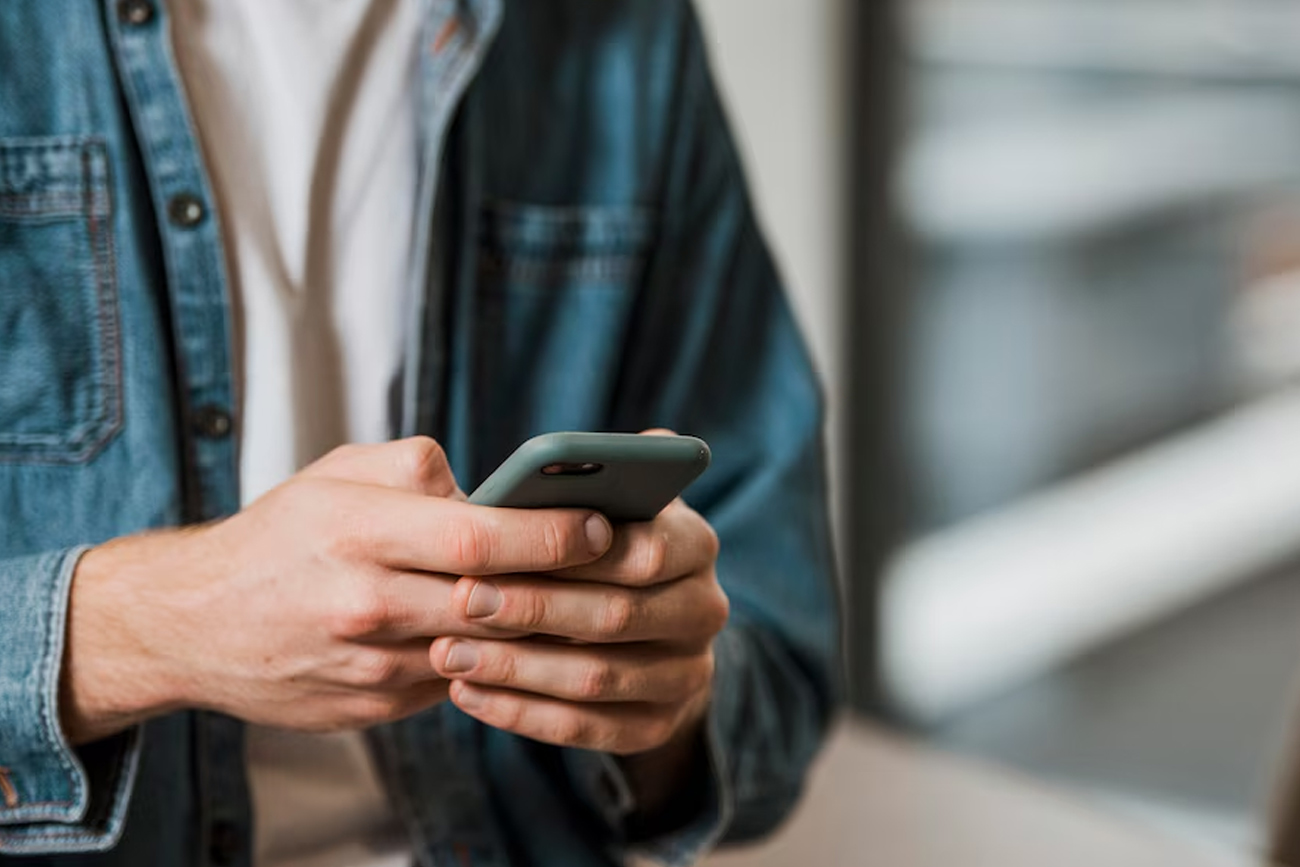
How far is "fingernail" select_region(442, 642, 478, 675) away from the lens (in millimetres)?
620

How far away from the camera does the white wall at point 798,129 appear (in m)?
1.92

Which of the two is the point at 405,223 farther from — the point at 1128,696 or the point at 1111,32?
the point at 1128,696

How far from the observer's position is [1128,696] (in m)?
2.13

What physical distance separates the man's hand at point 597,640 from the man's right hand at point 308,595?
0.01 metres

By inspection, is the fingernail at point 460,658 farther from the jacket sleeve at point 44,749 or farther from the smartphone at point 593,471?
the jacket sleeve at point 44,749

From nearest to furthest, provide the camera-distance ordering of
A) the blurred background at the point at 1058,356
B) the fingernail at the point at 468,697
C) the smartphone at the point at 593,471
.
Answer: the smartphone at the point at 593,471 < the fingernail at the point at 468,697 < the blurred background at the point at 1058,356

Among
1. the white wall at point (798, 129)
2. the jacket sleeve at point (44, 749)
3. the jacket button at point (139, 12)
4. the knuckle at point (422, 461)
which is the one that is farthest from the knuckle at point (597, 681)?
the white wall at point (798, 129)

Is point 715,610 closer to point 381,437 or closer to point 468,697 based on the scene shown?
point 468,697

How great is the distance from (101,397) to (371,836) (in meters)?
0.28

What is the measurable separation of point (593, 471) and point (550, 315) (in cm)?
36

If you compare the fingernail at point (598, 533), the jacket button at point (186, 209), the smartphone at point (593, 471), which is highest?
the jacket button at point (186, 209)

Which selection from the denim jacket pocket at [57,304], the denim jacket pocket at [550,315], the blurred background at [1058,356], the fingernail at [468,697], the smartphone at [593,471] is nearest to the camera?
the smartphone at [593,471]

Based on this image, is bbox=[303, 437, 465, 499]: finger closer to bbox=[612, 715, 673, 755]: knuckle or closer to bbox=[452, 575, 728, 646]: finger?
bbox=[452, 575, 728, 646]: finger

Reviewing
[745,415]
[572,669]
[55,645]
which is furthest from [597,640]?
[745,415]
